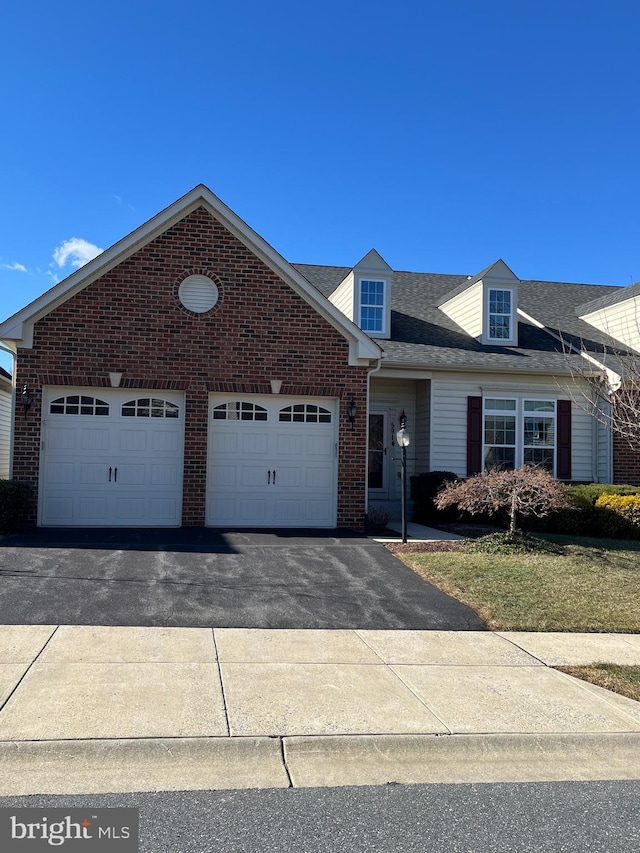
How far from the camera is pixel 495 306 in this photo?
17.5 meters

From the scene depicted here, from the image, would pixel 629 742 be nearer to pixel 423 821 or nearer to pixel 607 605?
pixel 423 821

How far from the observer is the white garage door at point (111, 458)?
12.9 meters

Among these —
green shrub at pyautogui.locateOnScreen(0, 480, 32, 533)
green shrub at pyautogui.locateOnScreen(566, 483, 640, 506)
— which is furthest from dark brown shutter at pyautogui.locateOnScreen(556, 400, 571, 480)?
green shrub at pyautogui.locateOnScreen(0, 480, 32, 533)

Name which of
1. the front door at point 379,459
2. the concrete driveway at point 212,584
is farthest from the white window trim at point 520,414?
the concrete driveway at point 212,584

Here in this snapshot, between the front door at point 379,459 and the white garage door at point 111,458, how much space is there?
548 centimetres

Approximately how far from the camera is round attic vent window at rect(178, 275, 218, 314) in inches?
528

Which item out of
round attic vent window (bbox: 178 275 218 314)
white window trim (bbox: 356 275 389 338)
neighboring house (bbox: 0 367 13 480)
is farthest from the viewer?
neighboring house (bbox: 0 367 13 480)

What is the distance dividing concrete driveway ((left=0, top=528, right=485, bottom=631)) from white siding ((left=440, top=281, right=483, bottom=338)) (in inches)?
299

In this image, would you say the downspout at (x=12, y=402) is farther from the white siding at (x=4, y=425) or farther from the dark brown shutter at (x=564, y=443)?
the dark brown shutter at (x=564, y=443)

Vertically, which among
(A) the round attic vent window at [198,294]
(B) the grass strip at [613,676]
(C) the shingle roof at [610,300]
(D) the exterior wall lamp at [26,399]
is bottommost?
(B) the grass strip at [613,676]

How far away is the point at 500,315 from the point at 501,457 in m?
3.54

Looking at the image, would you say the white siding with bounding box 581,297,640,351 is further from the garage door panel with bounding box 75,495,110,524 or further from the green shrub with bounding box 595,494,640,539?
the garage door panel with bounding box 75,495,110,524

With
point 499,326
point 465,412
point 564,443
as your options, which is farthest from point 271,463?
point 499,326

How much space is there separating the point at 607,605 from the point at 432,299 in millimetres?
12785
